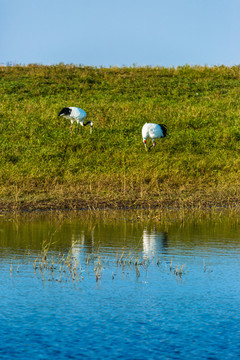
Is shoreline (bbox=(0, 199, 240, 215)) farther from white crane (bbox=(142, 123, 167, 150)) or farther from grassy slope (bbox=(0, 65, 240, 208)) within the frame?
white crane (bbox=(142, 123, 167, 150))

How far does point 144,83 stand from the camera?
40.4 m

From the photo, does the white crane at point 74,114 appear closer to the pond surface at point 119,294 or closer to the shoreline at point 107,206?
the shoreline at point 107,206

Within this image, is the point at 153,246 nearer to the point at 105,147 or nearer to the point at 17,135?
the point at 105,147

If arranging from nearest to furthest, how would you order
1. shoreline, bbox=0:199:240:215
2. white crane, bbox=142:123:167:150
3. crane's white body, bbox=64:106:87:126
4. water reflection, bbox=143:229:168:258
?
water reflection, bbox=143:229:168:258, shoreline, bbox=0:199:240:215, white crane, bbox=142:123:167:150, crane's white body, bbox=64:106:87:126

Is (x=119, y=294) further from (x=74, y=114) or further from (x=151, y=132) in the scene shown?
(x=74, y=114)

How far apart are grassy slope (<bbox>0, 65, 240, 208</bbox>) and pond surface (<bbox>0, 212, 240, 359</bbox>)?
5.43 metres

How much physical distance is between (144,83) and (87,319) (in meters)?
34.8

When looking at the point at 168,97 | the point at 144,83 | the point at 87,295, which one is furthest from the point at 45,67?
the point at 87,295

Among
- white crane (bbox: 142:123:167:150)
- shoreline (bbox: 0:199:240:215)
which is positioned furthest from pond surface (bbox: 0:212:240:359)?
white crane (bbox: 142:123:167:150)

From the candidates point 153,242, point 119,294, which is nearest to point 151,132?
point 153,242

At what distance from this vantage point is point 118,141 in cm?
2600

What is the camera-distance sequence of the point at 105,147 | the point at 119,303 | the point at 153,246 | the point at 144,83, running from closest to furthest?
the point at 119,303
the point at 153,246
the point at 105,147
the point at 144,83

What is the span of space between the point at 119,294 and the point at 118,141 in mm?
18410

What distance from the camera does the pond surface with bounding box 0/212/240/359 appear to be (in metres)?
5.98
